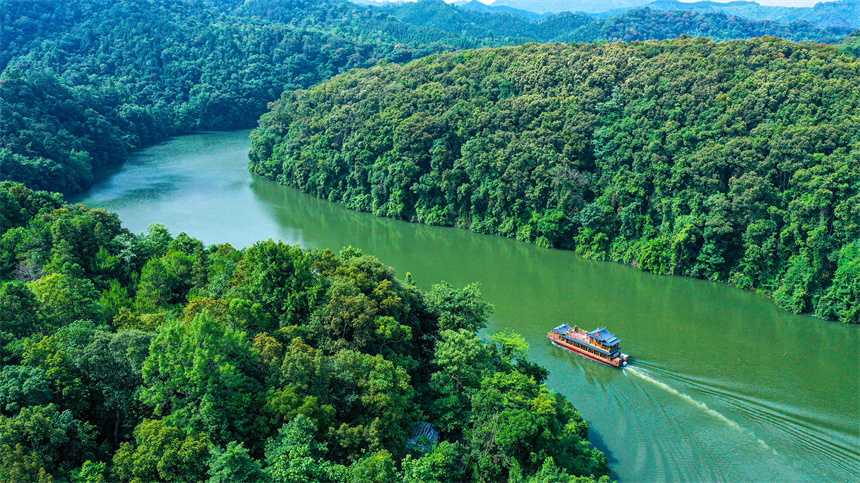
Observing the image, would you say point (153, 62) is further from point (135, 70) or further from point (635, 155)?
point (635, 155)

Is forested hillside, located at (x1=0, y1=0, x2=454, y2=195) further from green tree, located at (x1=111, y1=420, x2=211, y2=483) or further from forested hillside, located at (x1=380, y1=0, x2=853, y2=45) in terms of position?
green tree, located at (x1=111, y1=420, x2=211, y2=483)

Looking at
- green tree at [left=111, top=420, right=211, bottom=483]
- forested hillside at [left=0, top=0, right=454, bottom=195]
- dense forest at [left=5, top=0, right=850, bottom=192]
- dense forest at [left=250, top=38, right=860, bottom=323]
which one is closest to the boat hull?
dense forest at [left=250, top=38, right=860, bottom=323]

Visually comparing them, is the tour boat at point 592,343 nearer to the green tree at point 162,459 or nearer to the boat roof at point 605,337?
the boat roof at point 605,337

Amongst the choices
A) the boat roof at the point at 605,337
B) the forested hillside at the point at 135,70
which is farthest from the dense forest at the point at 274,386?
the forested hillside at the point at 135,70

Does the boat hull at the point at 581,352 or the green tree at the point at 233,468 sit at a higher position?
the green tree at the point at 233,468

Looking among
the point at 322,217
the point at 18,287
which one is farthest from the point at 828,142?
the point at 18,287

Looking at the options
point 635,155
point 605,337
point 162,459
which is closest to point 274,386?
point 162,459
